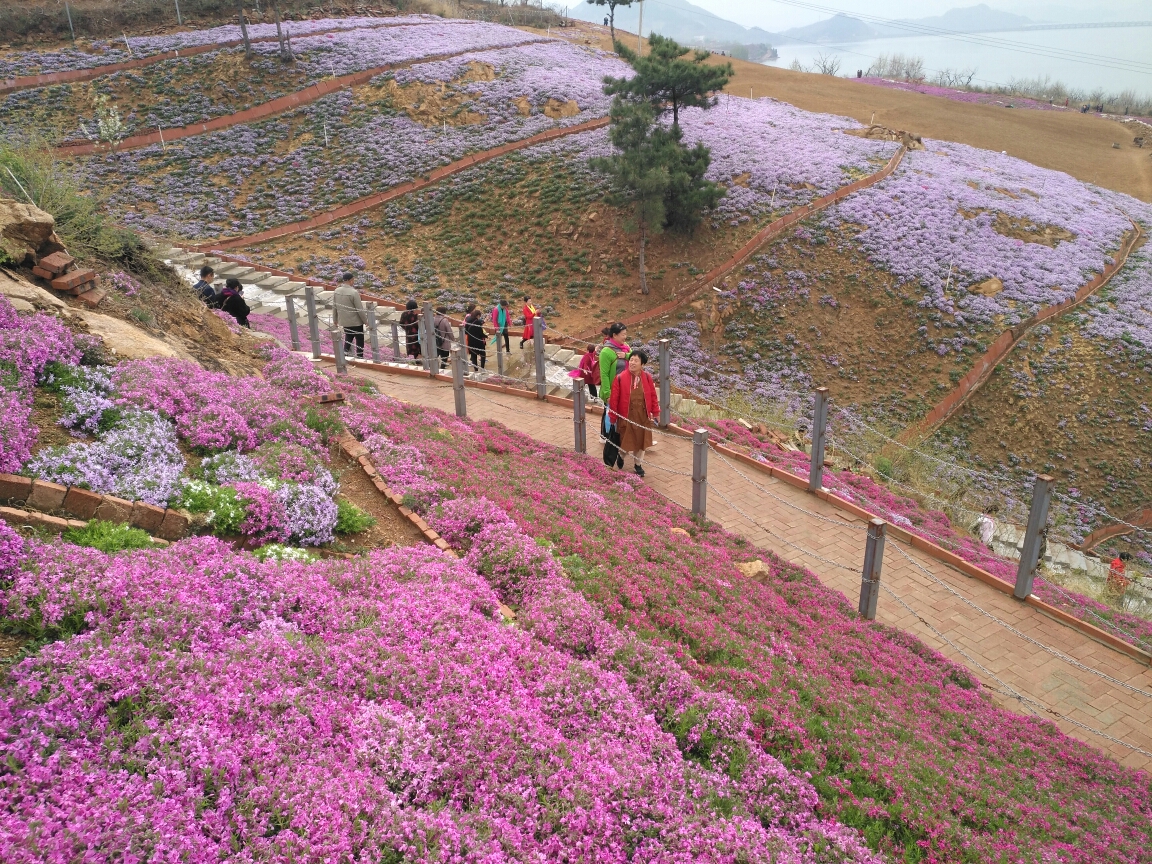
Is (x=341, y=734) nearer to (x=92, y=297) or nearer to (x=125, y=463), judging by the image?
(x=125, y=463)

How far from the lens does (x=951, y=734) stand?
6008 millimetres

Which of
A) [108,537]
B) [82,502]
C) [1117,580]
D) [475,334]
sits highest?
[82,502]

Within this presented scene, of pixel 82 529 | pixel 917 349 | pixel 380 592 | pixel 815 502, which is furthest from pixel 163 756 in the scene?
pixel 917 349

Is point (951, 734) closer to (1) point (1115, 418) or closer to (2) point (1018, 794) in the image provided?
(2) point (1018, 794)

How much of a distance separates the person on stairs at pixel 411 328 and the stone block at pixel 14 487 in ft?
31.2

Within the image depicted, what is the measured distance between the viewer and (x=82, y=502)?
5266 mm

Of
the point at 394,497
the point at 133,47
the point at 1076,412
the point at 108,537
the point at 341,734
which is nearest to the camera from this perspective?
the point at 341,734

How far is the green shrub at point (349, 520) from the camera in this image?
6.55m

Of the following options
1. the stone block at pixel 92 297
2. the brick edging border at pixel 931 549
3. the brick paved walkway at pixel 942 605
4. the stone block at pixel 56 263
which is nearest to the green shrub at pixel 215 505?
the stone block at pixel 92 297

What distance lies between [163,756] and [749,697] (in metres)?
3.94

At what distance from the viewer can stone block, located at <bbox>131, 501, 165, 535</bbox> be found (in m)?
5.44

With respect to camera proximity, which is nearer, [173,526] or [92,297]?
[173,526]

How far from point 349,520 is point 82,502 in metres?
2.05

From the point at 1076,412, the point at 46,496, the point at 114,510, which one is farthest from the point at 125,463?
the point at 1076,412
